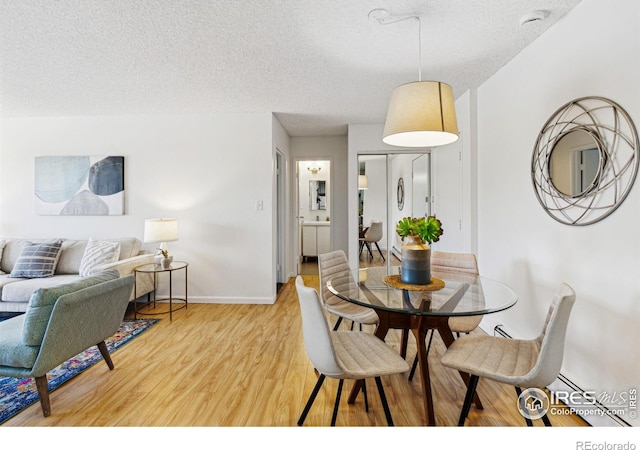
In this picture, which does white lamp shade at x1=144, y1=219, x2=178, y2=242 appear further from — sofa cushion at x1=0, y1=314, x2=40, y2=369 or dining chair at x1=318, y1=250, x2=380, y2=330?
dining chair at x1=318, y1=250, x2=380, y2=330

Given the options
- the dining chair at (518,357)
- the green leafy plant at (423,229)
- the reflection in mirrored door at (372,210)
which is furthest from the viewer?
the reflection in mirrored door at (372,210)

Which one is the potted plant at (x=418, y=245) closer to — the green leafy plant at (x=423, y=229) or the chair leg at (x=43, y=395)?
the green leafy plant at (x=423, y=229)

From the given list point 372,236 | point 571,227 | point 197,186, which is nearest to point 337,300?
point 571,227

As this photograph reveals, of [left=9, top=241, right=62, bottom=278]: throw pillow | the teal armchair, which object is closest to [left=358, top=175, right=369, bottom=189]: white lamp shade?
the teal armchair

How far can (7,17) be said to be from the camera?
2033 millimetres

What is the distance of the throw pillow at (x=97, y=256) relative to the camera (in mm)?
3385

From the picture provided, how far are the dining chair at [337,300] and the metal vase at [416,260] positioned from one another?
46cm

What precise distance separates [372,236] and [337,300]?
2374 mm

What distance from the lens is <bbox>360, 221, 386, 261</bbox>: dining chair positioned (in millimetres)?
4711

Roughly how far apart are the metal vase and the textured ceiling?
1.43 meters

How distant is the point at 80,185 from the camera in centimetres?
403

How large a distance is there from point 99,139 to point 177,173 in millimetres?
1087

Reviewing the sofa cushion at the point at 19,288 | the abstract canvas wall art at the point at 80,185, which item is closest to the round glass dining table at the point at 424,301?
the sofa cushion at the point at 19,288

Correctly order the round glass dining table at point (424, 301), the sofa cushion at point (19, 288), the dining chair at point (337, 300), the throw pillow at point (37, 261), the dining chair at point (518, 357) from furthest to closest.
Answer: the throw pillow at point (37, 261) < the sofa cushion at point (19, 288) < the dining chair at point (337, 300) < the round glass dining table at point (424, 301) < the dining chair at point (518, 357)
